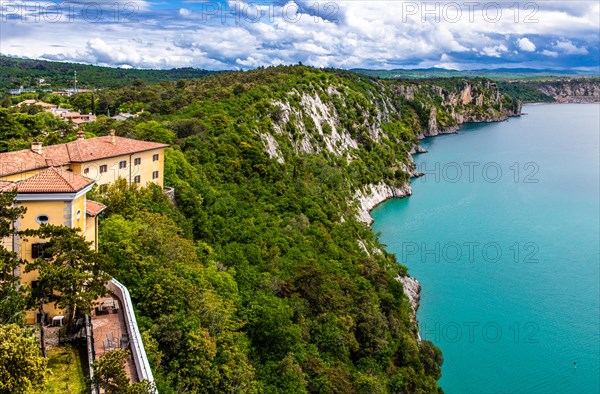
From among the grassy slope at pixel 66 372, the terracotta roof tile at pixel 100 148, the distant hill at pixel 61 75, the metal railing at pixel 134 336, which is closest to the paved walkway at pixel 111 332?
the metal railing at pixel 134 336

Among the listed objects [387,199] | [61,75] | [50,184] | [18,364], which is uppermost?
[61,75]

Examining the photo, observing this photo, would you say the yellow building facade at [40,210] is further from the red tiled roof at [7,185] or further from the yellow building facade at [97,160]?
the yellow building facade at [97,160]

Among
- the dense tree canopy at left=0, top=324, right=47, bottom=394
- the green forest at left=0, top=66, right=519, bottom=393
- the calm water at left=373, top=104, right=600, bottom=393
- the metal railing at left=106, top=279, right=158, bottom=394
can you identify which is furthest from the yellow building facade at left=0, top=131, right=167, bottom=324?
the calm water at left=373, top=104, right=600, bottom=393

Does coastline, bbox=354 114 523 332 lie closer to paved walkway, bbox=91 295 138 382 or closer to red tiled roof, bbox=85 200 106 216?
red tiled roof, bbox=85 200 106 216

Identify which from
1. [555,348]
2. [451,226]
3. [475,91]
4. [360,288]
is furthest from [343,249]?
[475,91]

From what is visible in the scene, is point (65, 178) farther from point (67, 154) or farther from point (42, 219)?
point (67, 154)

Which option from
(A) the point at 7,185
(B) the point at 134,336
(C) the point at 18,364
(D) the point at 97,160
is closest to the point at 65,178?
(A) the point at 7,185

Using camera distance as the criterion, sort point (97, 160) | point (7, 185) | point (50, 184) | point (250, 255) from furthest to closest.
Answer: point (250, 255) < point (97, 160) < point (7, 185) < point (50, 184)
